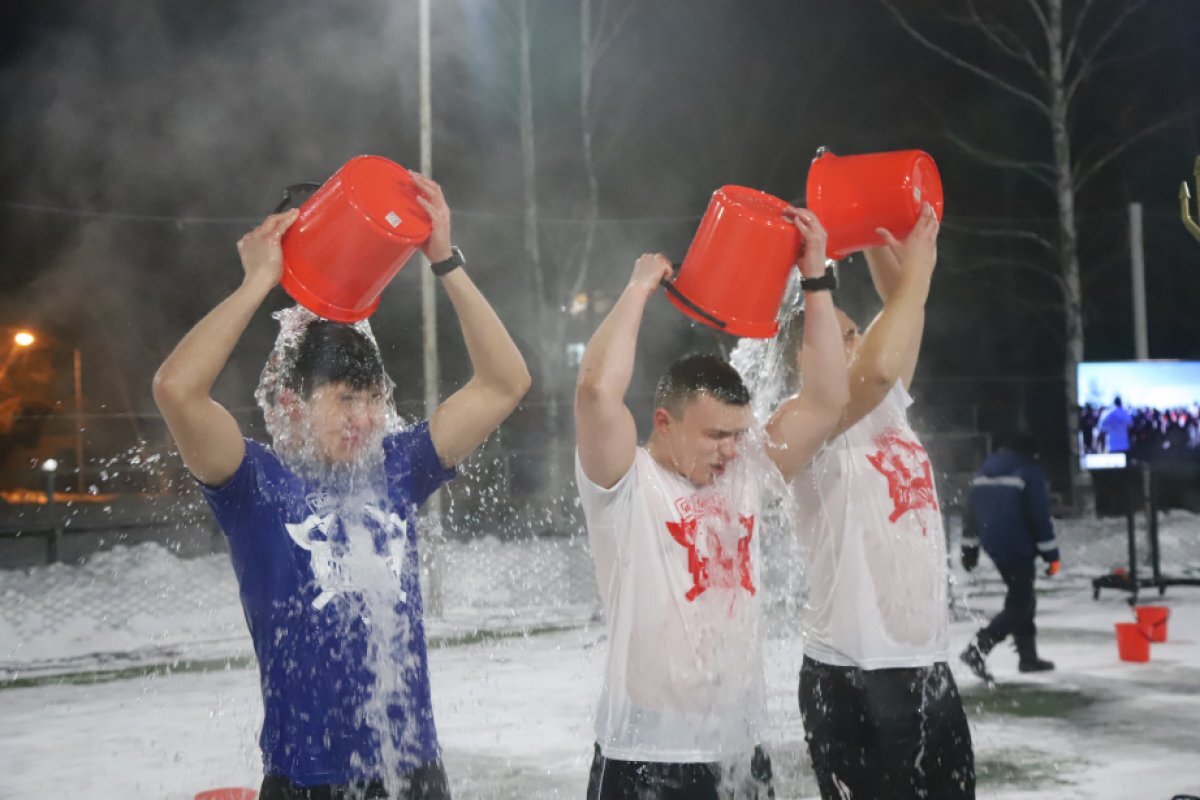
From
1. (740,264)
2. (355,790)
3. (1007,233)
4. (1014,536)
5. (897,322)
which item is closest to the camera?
(355,790)

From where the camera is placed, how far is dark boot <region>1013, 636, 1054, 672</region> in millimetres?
7418

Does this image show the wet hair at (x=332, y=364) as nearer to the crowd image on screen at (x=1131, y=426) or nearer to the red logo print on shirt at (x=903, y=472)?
the red logo print on shirt at (x=903, y=472)

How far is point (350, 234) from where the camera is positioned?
2543 mm

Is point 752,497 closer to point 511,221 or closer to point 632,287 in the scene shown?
point 632,287

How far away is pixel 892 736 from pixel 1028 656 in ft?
15.8

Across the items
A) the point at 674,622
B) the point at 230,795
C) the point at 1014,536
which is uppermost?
the point at 674,622

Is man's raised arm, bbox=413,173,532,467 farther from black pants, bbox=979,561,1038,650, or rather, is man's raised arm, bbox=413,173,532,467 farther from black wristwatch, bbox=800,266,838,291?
black pants, bbox=979,561,1038,650

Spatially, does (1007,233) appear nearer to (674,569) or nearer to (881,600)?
(881,600)

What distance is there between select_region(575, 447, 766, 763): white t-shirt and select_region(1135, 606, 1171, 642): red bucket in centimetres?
615

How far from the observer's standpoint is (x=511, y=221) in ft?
62.7

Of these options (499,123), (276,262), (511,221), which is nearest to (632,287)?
(276,262)

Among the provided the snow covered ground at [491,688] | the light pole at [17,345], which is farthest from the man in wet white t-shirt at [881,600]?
the light pole at [17,345]

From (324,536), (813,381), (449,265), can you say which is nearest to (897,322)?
(813,381)

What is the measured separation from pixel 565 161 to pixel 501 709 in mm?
13154
